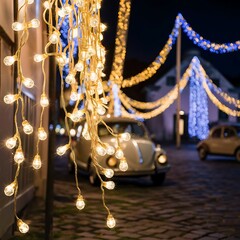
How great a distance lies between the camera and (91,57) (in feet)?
15.9

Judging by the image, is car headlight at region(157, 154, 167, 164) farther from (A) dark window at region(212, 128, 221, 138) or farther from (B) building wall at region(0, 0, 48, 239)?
(A) dark window at region(212, 128, 221, 138)

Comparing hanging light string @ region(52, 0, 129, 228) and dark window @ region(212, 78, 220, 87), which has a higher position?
hanging light string @ region(52, 0, 129, 228)

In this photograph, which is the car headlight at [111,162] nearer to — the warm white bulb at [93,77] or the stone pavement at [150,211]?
the stone pavement at [150,211]

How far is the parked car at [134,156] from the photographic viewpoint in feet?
43.5

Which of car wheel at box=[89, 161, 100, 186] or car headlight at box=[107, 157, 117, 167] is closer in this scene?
car headlight at box=[107, 157, 117, 167]

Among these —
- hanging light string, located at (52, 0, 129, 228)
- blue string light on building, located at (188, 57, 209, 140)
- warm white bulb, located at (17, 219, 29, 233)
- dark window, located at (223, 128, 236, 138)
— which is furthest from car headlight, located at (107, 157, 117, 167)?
blue string light on building, located at (188, 57, 209, 140)

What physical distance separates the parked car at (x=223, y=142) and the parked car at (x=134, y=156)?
846 centimetres

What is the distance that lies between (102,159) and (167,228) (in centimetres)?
532

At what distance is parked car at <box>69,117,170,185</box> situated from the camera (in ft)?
43.5

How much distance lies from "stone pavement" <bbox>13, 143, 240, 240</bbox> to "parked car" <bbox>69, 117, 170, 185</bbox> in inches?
14.6

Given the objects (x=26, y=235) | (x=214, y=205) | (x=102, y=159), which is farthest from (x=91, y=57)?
(x=102, y=159)

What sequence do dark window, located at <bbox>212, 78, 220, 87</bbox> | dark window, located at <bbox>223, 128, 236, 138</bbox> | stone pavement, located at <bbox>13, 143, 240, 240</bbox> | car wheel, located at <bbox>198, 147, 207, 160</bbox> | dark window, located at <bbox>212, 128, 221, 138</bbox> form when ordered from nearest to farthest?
stone pavement, located at <bbox>13, 143, 240, 240</bbox> < dark window, located at <bbox>223, 128, 236, 138</bbox> < dark window, located at <bbox>212, 128, 221, 138</bbox> < car wheel, located at <bbox>198, 147, 207, 160</bbox> < dark window, located at <bbox>212, 78, 220, 87</bbox>

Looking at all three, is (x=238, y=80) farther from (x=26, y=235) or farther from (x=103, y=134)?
(x=26, y=235)

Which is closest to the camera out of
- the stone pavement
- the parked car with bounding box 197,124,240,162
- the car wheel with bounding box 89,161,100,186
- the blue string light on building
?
the stone pavement
